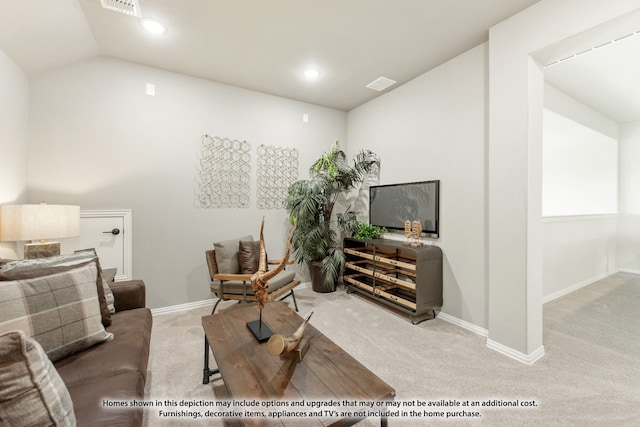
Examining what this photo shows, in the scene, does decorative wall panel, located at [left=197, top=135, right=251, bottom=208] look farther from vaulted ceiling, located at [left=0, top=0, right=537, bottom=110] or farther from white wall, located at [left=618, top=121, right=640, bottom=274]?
white wall, located at [left=618, top=121, right=640, bottom=274]

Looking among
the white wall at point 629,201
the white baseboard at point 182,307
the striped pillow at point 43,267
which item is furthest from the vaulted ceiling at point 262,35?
the white wall at point 629,201

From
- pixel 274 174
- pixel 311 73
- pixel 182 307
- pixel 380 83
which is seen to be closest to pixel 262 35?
pixel 311 73

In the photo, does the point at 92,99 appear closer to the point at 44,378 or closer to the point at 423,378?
the point at 44,378

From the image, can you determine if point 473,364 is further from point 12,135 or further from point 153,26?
point 12,135

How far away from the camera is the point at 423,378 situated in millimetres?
1908

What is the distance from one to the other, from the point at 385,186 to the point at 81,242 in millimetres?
3508

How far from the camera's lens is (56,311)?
129 cm

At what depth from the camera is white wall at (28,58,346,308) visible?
8.59 ft

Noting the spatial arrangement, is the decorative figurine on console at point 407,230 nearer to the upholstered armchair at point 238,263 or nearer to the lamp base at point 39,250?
the upholstered armchair at point 238,263

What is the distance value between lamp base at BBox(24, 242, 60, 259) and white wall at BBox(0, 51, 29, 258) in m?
0.17

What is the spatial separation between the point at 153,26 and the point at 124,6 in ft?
0.89

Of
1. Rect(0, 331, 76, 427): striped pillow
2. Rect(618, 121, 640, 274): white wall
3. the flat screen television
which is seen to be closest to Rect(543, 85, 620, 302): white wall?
Rect(618, 121, 640, 274): white wall

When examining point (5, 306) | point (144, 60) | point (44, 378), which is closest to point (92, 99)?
point (144, 60)

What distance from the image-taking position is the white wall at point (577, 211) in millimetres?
3475
